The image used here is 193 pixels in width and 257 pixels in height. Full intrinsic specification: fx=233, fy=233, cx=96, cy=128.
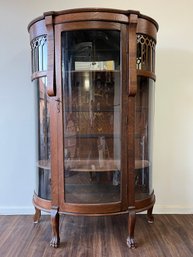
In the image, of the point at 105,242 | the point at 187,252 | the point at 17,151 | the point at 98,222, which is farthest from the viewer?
the point at 17,151

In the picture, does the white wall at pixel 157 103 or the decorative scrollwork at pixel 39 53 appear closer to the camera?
the decorative scrollwork at pixel 39 53

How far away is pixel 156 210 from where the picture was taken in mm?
2305

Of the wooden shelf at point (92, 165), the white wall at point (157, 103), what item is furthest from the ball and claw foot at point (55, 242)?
the white wall at point (157, 103)

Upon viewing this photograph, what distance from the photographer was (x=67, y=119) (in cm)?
174

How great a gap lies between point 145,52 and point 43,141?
1060 millimetres

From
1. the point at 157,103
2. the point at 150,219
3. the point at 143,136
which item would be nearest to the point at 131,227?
the point at 150,219

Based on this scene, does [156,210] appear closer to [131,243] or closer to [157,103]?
[131,243]

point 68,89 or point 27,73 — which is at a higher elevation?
point 27,73

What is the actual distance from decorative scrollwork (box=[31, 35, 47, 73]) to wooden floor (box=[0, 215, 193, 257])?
1342 millimetres

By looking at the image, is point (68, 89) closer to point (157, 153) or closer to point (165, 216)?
point (157, 153)

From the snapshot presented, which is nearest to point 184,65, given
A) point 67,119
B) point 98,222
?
point 67,119

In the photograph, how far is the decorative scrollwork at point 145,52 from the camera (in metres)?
1.72

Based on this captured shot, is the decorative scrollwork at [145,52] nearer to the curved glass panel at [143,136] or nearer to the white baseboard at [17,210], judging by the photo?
the curved glass panel at [143,136]

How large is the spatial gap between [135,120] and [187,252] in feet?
3.33
